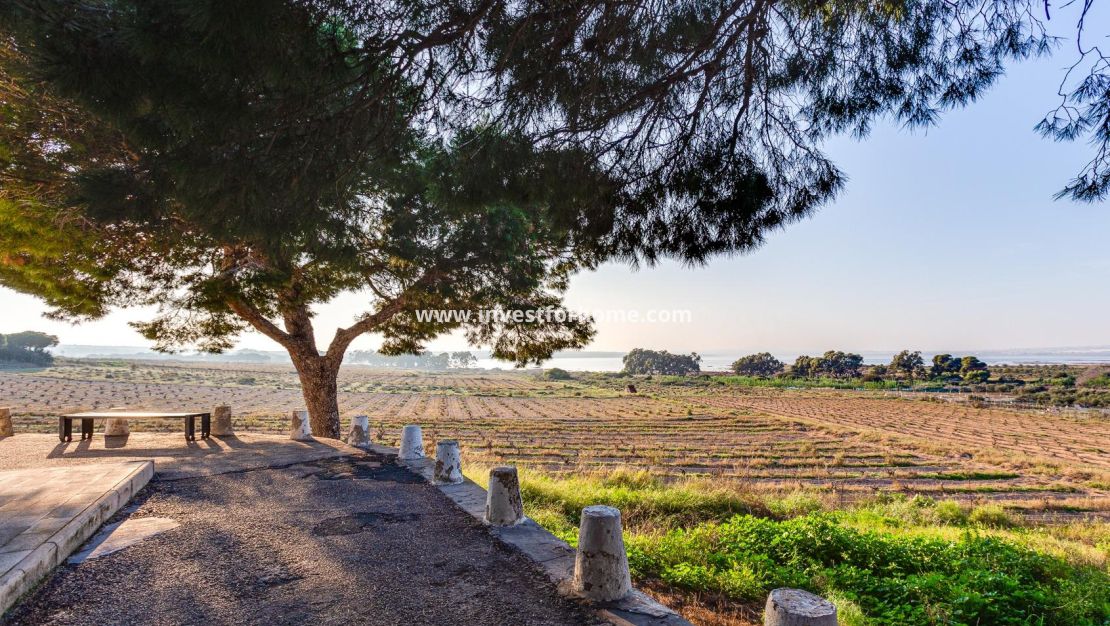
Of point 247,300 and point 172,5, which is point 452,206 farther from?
point 247,300

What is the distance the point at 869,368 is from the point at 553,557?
549 feet

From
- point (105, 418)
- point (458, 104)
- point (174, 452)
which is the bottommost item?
point (174, 452)

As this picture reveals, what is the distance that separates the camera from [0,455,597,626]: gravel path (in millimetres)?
3338

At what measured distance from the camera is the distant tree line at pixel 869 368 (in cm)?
13100

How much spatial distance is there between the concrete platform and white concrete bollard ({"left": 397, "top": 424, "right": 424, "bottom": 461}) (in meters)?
1.13

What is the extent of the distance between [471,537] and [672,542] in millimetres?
2577

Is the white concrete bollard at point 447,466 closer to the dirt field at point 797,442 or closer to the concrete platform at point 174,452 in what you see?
the concrete platform at point 174,452

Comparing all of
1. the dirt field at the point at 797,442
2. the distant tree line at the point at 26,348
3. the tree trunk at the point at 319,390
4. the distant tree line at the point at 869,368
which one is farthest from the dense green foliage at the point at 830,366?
the distant tree line at the point at 26,348

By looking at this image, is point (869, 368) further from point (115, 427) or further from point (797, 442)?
point (115, 427)

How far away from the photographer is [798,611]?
2389 mm

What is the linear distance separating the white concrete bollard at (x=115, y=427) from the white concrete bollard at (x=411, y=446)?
16.8ft

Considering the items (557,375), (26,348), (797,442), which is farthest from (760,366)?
(26,348)

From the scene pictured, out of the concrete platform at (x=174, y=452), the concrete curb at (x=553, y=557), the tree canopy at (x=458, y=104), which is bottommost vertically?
the concrete curb at (x=553, y=557)

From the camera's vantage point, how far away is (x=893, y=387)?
400 ft
